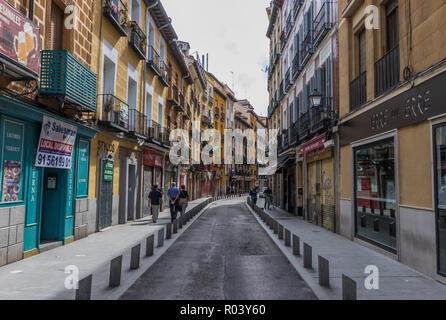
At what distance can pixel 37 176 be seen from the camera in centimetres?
896

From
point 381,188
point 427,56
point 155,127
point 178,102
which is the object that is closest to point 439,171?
point 427,56

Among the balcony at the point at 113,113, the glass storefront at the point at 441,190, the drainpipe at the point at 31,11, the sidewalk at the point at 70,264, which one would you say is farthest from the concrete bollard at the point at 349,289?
the balcony at the point at 113,113

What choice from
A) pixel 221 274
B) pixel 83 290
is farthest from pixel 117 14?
pixel 83 290

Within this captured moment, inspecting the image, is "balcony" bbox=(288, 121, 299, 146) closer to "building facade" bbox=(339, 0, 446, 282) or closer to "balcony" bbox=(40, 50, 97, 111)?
"building facade" bbox=(339, 0, 446, 282)

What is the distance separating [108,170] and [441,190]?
11200mm

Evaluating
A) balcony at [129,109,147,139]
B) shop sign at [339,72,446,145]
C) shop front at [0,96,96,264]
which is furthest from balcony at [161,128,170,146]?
shop sign at [339,72,446,145]

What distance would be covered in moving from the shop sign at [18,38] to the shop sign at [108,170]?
606 centimetres

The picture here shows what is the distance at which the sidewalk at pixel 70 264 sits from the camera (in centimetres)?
575

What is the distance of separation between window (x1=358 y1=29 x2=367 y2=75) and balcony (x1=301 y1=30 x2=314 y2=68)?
4.86 m

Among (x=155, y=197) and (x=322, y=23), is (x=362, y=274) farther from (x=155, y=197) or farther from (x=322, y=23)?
(x=322, y=23)

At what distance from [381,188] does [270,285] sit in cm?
491

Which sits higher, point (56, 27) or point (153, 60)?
point (153, 60)

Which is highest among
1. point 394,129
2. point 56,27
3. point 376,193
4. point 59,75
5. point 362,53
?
point 56,27

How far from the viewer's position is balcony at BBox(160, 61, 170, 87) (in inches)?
844
